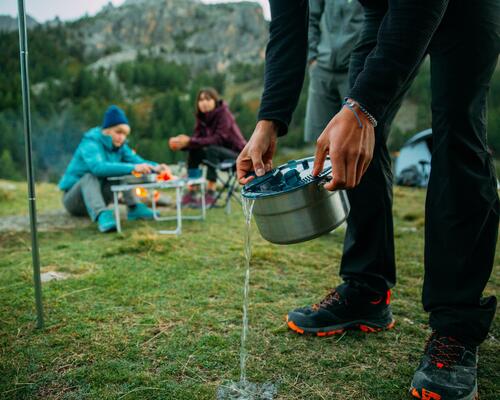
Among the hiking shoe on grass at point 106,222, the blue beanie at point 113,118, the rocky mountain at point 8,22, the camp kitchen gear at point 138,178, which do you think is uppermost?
the rocky mountain at point 8,22

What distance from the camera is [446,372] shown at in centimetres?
142

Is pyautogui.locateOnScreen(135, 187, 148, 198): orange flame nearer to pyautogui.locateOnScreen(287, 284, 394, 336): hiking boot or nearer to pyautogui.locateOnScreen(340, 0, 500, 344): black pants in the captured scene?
pyautogui.locateOnScreen(287, 284, 394, 336): hiking boot

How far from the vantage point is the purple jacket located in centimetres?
607

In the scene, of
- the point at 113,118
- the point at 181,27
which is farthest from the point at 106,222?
the point at 181,27

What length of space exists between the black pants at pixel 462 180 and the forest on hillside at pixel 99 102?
→ 49.9 feet

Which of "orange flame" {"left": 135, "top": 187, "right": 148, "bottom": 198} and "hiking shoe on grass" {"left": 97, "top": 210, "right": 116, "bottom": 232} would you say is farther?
"orange flame" {"left": 135, "top": 187, "right": 148, "bottom": 198}

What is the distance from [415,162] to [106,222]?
7792 millimetres

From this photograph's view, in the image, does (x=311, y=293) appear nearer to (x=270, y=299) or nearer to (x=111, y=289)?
(x=270, y=299)

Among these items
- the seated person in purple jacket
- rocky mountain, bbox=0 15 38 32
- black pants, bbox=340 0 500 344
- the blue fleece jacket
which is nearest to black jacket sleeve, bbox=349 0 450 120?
black pants, bbox=340 0 500 344

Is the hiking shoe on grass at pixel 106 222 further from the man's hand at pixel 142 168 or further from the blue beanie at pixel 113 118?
the blue beanie at pixel 113 118

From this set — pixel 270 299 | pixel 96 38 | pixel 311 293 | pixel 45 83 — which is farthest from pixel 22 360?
pixel 96 38

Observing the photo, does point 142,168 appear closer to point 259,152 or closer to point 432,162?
point 259,152

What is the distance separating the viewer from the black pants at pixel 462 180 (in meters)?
1.38

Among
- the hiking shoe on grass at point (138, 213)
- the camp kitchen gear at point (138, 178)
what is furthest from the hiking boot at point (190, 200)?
the camp kitchen gear at point (138, 178)
